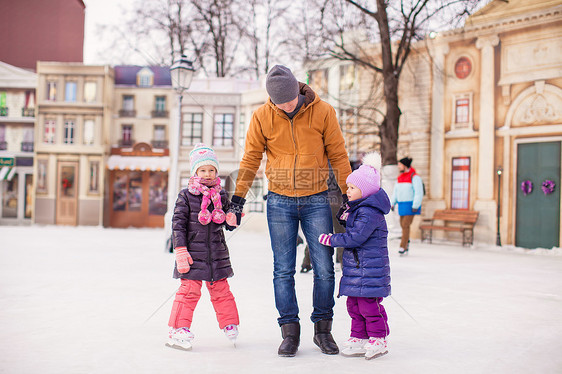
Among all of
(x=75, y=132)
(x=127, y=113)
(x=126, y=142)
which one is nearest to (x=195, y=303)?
(x=126, y=142)

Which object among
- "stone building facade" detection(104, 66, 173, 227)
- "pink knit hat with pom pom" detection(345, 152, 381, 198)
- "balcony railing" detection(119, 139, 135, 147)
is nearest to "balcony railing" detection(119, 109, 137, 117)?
"stone building facade" detection(104, 66, 173, 227)

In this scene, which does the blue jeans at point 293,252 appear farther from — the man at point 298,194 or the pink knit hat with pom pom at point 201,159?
the pink knit hat with pom pom at point 201,159

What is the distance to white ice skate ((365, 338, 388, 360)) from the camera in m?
3.08

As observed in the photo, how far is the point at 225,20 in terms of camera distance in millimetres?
20734

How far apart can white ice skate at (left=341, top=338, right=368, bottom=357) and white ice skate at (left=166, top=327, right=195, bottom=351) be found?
966 mm

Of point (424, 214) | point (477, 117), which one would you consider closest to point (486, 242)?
point (424, 214)

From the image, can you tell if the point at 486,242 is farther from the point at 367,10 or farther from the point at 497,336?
the point at 497,336

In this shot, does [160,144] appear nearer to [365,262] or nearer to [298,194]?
[298,194]

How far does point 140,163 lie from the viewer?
21.6m

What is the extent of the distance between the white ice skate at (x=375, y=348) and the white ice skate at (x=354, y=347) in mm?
56

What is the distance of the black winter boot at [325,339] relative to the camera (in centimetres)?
317

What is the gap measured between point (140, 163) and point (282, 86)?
19.5 meters

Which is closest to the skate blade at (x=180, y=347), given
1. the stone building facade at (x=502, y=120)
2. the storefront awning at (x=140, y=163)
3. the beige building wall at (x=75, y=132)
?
the stone building facade at (x=502, y=120)

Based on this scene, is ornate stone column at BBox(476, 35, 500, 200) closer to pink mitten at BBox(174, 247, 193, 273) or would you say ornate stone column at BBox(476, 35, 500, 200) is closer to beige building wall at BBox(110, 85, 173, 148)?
pink mitten at BBox(174, 247, 193, 273)
